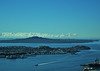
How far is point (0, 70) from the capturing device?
15430 millimetres

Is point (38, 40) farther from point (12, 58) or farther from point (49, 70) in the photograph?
point (49, 70)

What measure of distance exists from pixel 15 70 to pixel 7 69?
2.69 feet

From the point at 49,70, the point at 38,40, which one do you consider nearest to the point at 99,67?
the point at 49,70

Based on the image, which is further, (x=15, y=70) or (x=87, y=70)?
(x=15, y=70)

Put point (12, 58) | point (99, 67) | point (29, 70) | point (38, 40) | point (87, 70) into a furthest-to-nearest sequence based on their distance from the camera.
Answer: point (38, 40), point (12, 58), point (99, 67), point (29, 70), point (87, 70)

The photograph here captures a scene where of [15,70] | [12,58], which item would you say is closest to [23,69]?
[15,70]

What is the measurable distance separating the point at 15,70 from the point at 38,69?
5.62 ft

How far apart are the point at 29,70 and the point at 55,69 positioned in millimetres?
1938

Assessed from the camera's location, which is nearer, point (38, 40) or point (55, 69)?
point (55, 69)

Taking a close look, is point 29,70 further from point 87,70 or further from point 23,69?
point 87,70

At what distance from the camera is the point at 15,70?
15.4 meters

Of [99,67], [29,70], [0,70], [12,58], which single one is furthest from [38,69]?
[12,58]

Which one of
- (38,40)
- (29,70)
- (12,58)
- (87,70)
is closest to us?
(87,70)

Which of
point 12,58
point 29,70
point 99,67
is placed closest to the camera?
point 29,70
